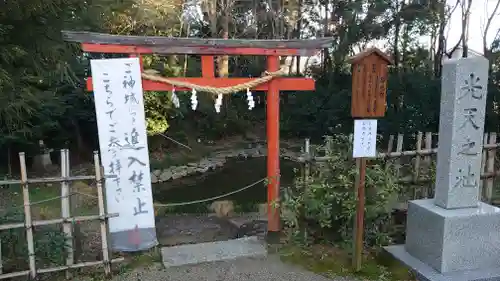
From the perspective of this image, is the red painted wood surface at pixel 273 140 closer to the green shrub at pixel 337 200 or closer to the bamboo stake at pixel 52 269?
the green shrub at pixel 337 200

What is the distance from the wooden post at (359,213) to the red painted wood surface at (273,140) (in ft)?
4.13

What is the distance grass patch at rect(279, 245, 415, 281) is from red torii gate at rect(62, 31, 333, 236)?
59 centimetres

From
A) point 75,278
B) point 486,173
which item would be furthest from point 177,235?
point 486,173

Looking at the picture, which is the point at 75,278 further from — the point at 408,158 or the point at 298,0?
the point at 298,0

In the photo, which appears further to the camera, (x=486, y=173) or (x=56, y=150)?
(x=56, y=150)

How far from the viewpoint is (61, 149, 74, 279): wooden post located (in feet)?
13.8

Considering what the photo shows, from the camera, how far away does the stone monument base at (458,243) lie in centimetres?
408

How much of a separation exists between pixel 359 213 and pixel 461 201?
111 cm

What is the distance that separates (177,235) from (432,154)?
4203 mm

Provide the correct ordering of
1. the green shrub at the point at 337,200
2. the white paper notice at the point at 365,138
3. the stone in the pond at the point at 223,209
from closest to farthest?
1. the white paper notice at the point at 365,138
2. the green shrub at the point at 337,200
3. the stone in the pond at the point at 223,209

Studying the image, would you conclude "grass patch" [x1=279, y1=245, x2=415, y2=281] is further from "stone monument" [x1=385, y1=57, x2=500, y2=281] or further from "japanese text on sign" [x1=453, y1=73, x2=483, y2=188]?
"japanese text on sign" [x1=453, y1=73, x2=483, y2=188]

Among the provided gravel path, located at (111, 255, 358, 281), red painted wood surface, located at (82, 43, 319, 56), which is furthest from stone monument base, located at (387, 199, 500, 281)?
red painted wood surface, located at (82, 43, 319, 56)

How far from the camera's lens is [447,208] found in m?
4.25

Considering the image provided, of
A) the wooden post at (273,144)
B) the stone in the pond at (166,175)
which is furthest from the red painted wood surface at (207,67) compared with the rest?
the stone in the pond at (166,175)
